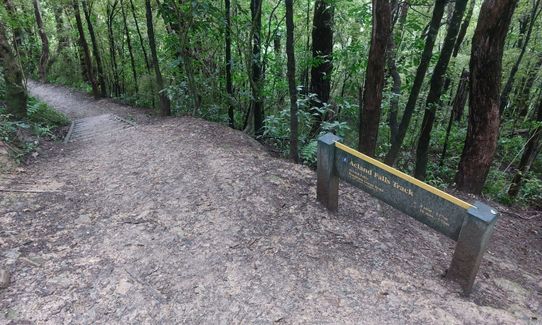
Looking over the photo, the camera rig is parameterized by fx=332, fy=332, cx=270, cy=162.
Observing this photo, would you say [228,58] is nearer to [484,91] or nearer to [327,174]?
[327,174]

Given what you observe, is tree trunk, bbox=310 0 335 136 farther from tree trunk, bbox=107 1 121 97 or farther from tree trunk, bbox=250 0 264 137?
tree trunk, bbox=107 1 121 97

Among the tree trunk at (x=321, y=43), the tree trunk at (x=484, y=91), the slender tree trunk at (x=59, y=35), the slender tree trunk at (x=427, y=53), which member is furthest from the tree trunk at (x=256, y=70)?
the slender tree trunk at (x=59, y=35)

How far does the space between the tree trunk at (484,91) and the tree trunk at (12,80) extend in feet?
29.7

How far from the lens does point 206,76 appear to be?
9398mm

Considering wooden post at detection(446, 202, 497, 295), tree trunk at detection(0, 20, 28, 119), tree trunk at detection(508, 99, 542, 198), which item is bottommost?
tree trunk at detection(508, 99, 542, 198)

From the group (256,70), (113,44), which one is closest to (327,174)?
(256,70)

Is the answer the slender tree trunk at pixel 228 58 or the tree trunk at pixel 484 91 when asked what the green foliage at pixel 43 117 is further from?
the tree trunk at pixel 484 91

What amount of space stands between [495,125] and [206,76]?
23.0ft

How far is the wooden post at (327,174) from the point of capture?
12.3 feet

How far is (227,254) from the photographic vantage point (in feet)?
11.2

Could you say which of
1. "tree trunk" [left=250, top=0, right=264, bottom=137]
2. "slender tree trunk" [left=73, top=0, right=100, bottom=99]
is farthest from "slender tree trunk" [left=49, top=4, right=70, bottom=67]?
"tree trunk" [left=250, top=0, right=264, bottom=137]

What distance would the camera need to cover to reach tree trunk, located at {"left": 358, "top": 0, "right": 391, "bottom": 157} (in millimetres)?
4559

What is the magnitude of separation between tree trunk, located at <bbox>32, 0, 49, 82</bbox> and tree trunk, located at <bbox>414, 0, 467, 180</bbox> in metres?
20.0

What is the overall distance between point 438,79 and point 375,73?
6.81 ft
